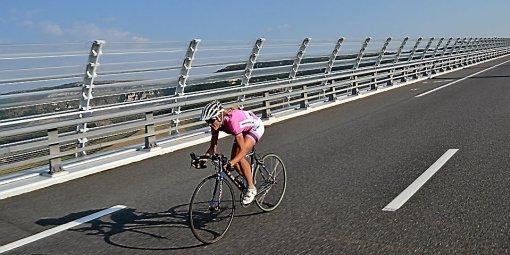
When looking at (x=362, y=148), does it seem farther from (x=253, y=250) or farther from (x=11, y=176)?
(x=11, y=176)

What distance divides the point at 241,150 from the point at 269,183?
1056mm

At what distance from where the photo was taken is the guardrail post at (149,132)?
10008mm

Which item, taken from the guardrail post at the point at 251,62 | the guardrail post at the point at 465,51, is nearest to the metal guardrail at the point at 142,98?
the guardrail post at the point at 251,62

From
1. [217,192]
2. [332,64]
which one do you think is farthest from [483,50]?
[217,192]

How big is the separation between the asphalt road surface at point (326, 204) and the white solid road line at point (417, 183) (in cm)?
7

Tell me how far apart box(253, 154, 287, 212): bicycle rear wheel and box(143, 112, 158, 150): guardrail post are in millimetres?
4307

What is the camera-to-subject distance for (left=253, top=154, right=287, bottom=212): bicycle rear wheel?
5879 millimetres

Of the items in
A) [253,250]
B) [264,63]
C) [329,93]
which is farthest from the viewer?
[329,93]

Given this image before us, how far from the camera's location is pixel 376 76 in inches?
880

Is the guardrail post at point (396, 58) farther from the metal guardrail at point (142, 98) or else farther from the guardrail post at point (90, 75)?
the guardrail post at point (90, 75)

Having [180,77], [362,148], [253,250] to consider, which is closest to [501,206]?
[253,250]

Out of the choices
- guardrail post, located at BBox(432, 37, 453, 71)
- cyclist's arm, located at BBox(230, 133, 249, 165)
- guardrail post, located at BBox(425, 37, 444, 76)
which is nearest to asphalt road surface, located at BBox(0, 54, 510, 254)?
cyclist's arm, located at BBox(230, 133, 249, 165)

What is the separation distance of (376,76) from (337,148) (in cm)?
1357

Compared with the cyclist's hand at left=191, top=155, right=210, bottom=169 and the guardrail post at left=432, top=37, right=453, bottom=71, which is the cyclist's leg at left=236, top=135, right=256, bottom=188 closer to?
the cyclist's hand at left=191, top=155, right=210, bottom=169
